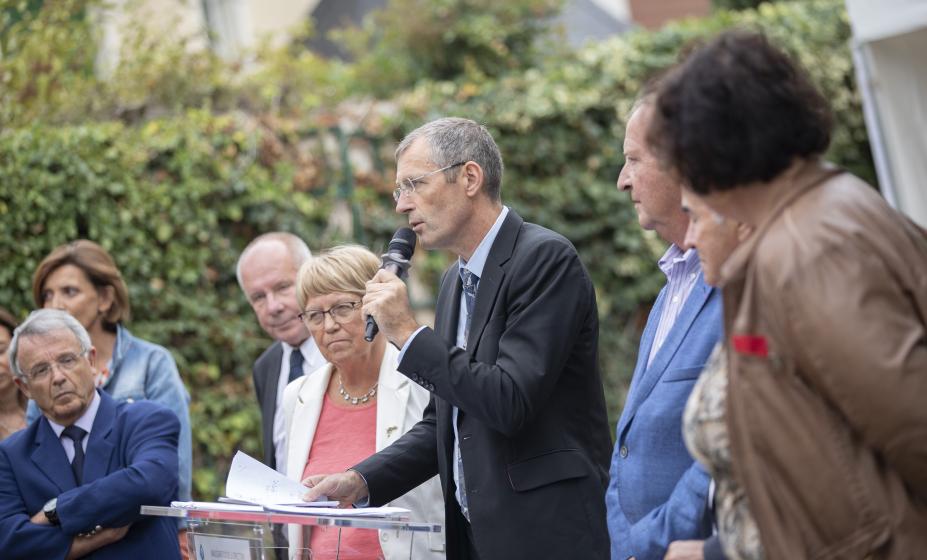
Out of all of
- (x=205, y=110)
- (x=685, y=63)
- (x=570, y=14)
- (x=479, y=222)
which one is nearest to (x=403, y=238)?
(x=479, y=222)

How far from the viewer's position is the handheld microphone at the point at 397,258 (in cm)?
326

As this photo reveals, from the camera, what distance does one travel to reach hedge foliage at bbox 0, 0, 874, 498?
6.35 meters

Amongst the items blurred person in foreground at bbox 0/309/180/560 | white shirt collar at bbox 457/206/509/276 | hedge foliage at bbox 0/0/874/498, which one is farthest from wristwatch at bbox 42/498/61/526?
hedge foliage at bbox 0/0/874/498

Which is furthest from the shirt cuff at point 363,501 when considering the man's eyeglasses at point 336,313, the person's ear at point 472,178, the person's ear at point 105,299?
the person's ear at point 105,299

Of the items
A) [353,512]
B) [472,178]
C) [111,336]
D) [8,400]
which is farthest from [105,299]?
[353,512]

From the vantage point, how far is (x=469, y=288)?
3400 millimetres

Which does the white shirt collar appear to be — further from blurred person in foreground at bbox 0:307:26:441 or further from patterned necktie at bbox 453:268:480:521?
blurred person in foreground at bbox 0:307:26:441

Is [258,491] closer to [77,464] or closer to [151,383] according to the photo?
[77,464]

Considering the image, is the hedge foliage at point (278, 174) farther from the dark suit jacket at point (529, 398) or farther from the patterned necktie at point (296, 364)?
the dark suit jacket at point (529, 398)

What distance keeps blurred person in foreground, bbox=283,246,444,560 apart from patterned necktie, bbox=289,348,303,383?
0.65 m

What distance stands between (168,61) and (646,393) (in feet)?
18.4

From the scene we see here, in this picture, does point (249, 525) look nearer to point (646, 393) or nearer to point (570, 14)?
point (646, 393)

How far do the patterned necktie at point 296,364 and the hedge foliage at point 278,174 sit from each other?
1.87m

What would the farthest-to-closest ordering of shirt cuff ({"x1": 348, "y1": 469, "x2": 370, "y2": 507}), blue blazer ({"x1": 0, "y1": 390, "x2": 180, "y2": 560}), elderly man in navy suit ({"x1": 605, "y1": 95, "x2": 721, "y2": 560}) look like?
blue blazer ({"x1": 0, "y1": 390, "x2": 180, "y2": 560}) < shirt cuff ({"x1": 348, "y1": 469, "x2": 370, "y2": 507}) < elderly man in navy suit ({"x1": 605, "y1": 95, "x2": 721, "y2": 560})
